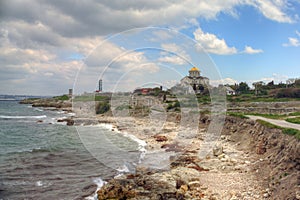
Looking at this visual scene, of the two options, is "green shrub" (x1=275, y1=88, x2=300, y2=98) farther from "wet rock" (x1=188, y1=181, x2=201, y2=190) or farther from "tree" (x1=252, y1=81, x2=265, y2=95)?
"wet rock" (x1=188, y1=181, x2=201, y2=190)

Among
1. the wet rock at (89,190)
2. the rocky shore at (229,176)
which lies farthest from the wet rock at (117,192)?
the wet rock at (89,190)

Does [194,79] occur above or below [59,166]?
above

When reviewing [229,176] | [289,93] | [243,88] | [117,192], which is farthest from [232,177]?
[243,88]

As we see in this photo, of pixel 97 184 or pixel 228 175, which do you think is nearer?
pixel 228 175

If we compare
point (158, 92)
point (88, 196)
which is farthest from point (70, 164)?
point (158, 92)

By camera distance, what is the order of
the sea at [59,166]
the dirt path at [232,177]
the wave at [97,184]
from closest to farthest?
the dirt path at [232,177], the wave at [97,184], the sea at [59,166]

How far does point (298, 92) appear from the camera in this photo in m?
58.4

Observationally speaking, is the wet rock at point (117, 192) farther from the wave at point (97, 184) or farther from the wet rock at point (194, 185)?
the wet rock at point (194, 185)

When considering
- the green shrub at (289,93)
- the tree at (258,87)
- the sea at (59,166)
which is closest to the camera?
Result: the sea at (59,166)

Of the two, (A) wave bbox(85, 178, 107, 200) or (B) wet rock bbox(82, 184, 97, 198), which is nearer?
(A) wave bbox(85, 178, 107, 200)

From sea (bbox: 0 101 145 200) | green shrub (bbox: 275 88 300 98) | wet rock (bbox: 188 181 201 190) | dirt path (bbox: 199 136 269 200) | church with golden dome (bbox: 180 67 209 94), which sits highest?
church with golden dome (bbox: 180 67 209 94)

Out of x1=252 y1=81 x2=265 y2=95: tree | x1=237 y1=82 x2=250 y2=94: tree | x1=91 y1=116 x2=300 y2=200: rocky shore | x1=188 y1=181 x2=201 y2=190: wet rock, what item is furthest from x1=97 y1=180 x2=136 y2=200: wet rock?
x1=237 y1=82 x2=250 y2=94: tree

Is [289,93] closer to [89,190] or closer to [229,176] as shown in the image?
[229,176]

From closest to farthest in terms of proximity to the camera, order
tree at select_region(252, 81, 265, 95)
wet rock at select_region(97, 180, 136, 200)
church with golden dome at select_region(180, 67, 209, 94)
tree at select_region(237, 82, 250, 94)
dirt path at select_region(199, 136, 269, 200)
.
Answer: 1. dirt path at select_region(199, 136, 269, 200)
2. wet rock at select_region(97, 180, 136, 200)
3. church with golden dome at select_region(180, 67, 209, 94)
4. tree at select_region(252, 81, 265, 95)
5. tree at select_region(237, 82, 250, 94)
